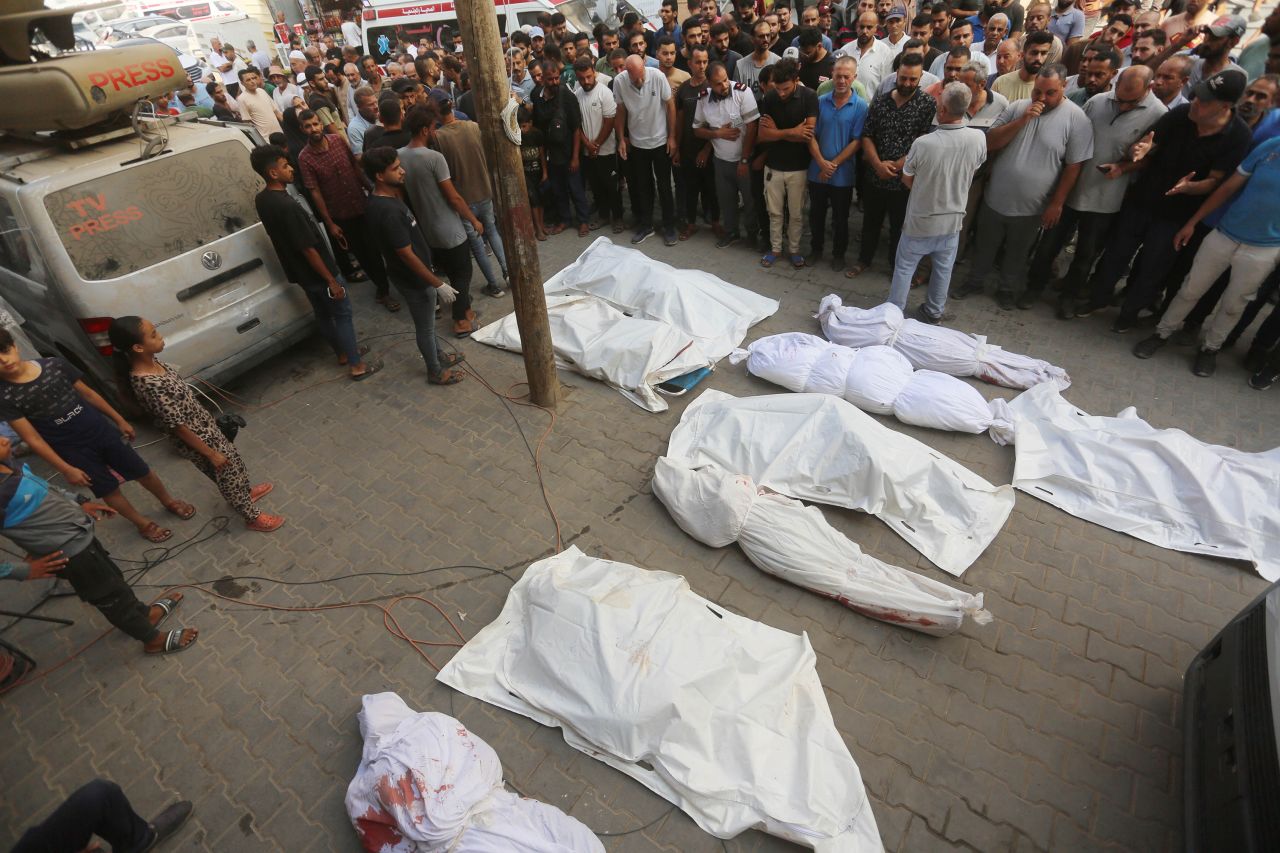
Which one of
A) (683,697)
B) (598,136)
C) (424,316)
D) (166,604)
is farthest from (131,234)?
(683,697)

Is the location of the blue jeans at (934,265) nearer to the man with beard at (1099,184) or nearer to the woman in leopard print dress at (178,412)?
the man with beard at (1099,184)

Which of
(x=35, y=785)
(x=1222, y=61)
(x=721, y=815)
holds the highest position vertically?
(x=1222, y=61)

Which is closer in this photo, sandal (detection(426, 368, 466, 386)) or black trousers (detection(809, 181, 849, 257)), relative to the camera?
sandal (detection(426, 368, 466, 386))

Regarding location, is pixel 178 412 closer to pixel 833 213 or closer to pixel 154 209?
pixel 154 209

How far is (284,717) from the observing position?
3.12m

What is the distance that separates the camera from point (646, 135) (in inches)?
275

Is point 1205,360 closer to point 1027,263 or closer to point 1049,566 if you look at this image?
point 1027,263

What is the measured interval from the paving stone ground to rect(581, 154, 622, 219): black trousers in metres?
3.80

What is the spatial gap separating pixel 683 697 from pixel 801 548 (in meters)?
1.16

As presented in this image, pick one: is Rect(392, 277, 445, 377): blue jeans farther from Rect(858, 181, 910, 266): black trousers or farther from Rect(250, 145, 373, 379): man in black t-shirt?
Rect(858, 181, 910, 266): black trousers

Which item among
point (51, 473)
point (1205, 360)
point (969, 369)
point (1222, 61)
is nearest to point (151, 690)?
point (51, 473)

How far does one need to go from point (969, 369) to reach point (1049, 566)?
1.84 m

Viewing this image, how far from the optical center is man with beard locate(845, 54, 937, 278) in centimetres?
520

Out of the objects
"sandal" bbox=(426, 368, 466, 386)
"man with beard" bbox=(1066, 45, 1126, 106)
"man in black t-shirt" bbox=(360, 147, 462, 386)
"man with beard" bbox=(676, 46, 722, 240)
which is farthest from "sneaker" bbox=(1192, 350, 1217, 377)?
"sandal" bbox=(426, 368, 466, 386)
